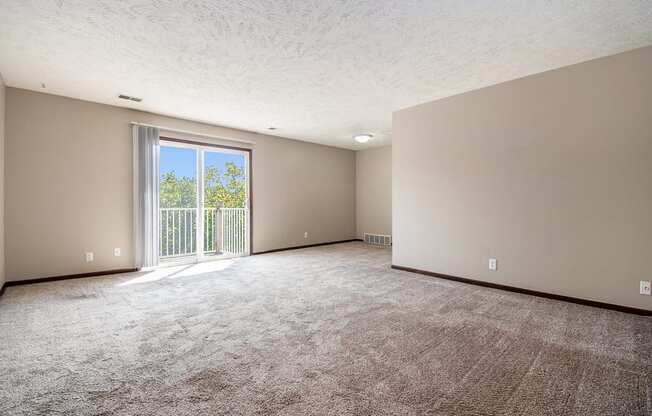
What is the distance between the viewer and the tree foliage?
5.27 m

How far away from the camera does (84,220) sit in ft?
14.4

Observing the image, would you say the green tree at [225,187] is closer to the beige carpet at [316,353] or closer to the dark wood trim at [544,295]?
the beige carpet at [316,353]

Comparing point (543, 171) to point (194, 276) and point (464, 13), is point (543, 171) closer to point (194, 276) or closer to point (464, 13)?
point (464, 13)

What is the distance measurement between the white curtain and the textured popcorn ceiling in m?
0.75

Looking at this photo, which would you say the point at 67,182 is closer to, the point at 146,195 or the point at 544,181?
the point at 146,195

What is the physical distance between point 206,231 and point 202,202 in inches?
22.9

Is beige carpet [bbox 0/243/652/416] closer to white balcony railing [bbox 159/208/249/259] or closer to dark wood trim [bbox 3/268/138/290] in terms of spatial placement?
dark wood trim [bbox 3/268/138/290]

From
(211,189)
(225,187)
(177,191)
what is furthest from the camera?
(225,187)

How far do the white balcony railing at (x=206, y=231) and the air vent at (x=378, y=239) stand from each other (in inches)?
130

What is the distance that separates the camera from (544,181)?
3.45 m

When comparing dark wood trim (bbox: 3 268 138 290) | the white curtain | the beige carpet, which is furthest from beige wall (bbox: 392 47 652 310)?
dark wood trim (bbox: 3 268 138 290)

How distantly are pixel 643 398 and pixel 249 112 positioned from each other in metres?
5.09

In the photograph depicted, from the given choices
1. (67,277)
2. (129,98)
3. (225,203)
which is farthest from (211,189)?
(67,277)

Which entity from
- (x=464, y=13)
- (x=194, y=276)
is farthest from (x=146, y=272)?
(x=464, y=13)
